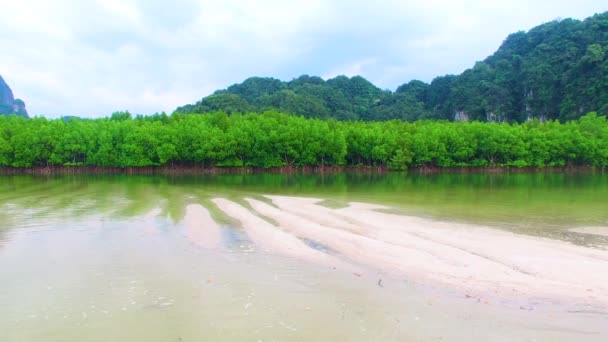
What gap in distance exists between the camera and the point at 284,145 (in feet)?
229

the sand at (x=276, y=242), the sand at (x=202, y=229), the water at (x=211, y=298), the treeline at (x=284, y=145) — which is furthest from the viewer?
the treeline at (x=284, y=145)

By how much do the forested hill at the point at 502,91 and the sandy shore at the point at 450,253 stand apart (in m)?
106

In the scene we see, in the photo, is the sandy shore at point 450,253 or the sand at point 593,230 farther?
the sand at point 593,230

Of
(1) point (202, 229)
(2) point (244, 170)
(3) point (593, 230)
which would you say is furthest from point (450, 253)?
(2) point (244, 170)

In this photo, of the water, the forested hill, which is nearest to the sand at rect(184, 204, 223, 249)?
the water

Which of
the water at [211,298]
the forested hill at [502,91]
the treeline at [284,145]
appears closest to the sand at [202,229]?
the water at [211,298]

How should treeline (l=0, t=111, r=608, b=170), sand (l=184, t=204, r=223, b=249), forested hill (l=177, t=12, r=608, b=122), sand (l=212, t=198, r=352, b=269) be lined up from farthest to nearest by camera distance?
forested hill (l=177, t=12, r=608, b=122) < treeline (l=0, t=111, r=608, b=170) < sand (l=184, t=204, r=223, b=249) < sand (l=212, t=198, r=352, b=269)

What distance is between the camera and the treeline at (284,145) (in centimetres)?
6756

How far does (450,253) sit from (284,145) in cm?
5866

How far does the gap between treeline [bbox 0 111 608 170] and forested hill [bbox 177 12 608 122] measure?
124 ft

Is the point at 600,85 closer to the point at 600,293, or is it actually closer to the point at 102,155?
the point at 102,155

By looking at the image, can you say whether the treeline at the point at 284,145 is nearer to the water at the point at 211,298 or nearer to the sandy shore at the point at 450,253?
the sandy shore at the point at 450,253

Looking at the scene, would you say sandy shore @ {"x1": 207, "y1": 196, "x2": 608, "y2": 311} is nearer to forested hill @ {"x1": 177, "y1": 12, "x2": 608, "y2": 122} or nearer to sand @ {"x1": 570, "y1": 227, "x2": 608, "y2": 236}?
sand @ {"x1": 570, "y1": 227, "x2": 608, "y2": 236}

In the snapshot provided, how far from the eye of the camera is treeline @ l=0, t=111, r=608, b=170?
6756cm
